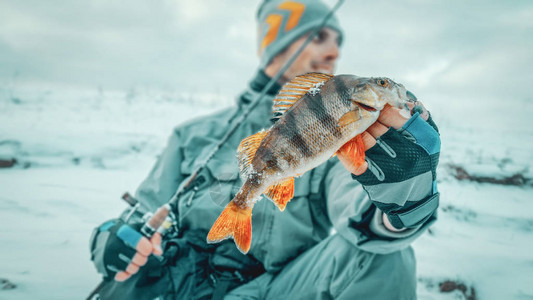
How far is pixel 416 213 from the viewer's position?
1.13 m

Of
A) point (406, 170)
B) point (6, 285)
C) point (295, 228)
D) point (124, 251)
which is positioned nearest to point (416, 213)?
point (406, 170)

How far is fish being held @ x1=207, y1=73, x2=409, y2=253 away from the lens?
0.92 m

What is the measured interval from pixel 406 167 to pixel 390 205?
0.64ft

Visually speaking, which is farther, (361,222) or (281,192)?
(361,222)

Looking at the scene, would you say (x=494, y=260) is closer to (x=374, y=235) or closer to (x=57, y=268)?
(x=374, y=235)

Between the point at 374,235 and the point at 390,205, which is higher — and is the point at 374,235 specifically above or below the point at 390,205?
below

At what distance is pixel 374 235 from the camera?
1447 millimetres

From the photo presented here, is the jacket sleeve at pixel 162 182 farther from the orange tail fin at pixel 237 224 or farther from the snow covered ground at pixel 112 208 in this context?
the orange tail fin at pixel 237 224

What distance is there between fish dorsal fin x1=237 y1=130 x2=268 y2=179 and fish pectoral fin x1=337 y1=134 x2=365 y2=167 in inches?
12.4

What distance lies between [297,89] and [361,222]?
92cm

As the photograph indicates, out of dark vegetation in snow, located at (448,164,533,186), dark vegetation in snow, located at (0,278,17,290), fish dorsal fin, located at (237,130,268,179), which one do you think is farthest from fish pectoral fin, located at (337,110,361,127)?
dark vegetation in snow, located at (448,164,533,186)

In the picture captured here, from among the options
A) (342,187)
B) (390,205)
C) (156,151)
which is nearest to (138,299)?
(342,187)

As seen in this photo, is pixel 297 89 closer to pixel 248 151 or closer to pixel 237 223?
pixel 248 151

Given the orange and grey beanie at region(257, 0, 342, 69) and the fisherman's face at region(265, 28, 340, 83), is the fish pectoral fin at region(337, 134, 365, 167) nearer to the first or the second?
the fisherman's face at region(265, 28, 340, 83)
